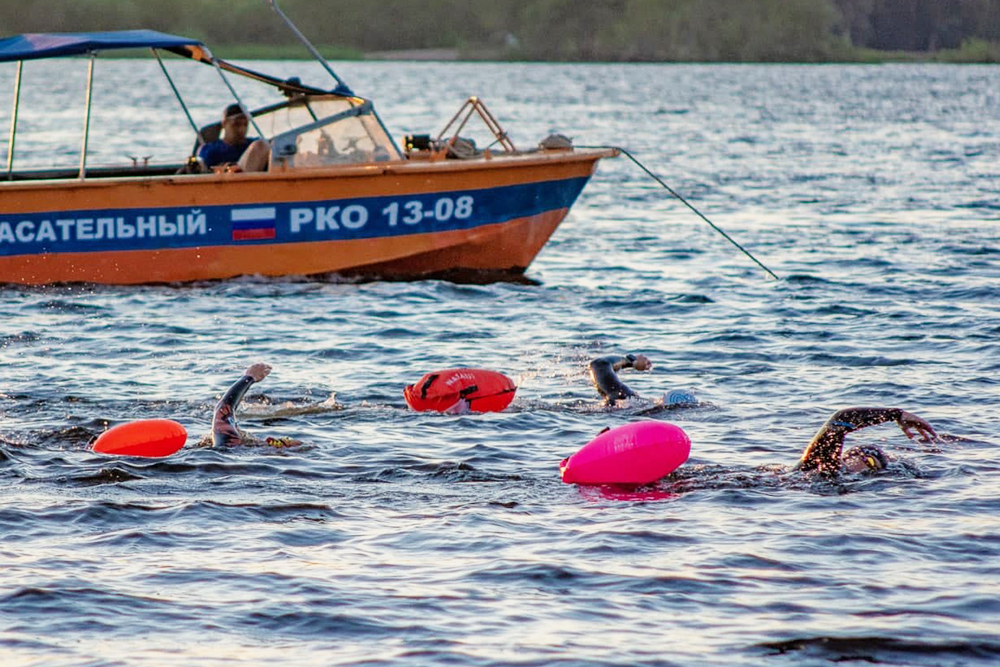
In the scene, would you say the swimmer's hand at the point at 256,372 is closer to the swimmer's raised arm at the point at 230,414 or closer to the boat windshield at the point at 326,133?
the swimmer's raised arm at the point at 230,414

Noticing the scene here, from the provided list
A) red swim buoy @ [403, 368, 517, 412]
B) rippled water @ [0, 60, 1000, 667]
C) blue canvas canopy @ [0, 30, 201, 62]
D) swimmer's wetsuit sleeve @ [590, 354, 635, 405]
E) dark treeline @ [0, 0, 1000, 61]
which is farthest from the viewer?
dark treeline @ [0, 0, 1000, 61]

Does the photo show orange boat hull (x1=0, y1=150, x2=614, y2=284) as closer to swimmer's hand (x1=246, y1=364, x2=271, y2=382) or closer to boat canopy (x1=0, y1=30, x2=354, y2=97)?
boat canopy (x1=0, y1=30, x2=354, y2=97)

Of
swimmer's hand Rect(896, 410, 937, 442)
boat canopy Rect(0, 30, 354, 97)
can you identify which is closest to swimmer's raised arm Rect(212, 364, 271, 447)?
swimmer's hand Rect(896, 410, 937, 442)

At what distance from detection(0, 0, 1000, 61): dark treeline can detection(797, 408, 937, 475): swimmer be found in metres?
117

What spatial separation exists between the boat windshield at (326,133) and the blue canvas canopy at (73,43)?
1.23 metres

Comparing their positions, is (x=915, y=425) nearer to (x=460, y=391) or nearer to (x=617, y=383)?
(x=617, y=383)

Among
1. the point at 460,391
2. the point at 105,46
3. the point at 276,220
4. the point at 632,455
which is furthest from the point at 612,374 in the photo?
the point at 105,46

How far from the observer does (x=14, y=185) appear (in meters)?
14.4

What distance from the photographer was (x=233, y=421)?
31.1ft

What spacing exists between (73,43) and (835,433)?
372 inches

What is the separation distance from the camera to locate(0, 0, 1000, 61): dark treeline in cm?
12825

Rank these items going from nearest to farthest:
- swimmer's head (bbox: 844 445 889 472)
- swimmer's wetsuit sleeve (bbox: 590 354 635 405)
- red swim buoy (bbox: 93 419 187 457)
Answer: swimmer's head (bbox: 844 445 889 472)
red swim buoy (bbox: 93 419 187 457)
swimmer's wetsuit sleeve (bbox: 590 354 635 405)

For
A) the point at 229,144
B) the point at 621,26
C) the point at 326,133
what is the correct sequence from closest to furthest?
the point at 326,133, the point at 229,144, the point at 621,26

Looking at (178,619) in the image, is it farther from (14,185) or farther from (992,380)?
(14,185)
